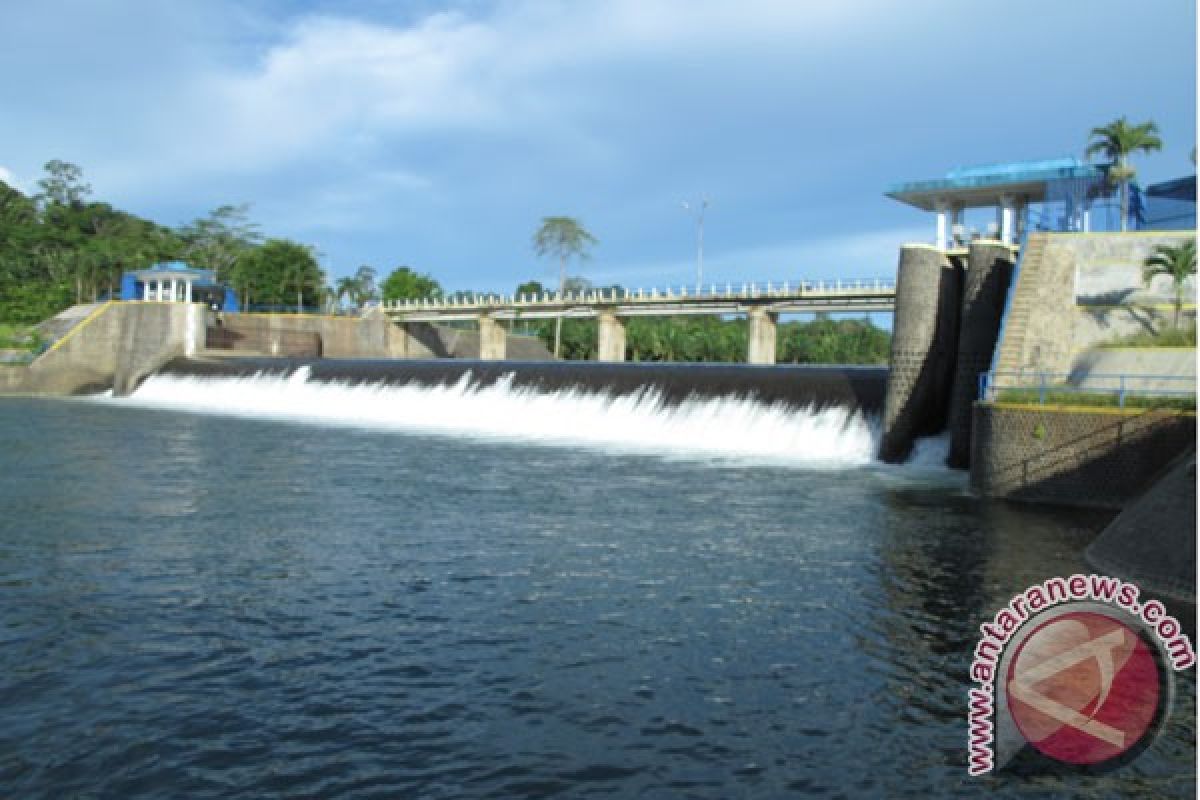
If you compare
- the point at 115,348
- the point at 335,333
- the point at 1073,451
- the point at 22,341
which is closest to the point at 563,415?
the point at 1073,451

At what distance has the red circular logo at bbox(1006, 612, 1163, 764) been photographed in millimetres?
7801

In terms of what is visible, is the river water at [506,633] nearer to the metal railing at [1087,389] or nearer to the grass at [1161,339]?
the metal railing at [1087,389]

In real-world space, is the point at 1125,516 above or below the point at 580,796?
above

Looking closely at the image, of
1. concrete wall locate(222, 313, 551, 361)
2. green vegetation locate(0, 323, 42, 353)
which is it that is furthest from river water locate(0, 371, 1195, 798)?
concrete wall locate(222, 313, 551, 361)

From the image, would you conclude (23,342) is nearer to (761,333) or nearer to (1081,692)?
(761,333)

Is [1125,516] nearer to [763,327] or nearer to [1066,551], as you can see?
[1066,551]

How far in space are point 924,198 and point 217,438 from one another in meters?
34.3

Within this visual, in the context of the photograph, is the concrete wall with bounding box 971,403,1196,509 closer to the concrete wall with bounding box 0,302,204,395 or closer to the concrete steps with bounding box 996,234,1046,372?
the concrete steps with bounding box 996,234,1046,372

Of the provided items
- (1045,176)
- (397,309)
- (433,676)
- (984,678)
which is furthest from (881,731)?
(397,309)

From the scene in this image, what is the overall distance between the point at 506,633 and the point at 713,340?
95.3 meters

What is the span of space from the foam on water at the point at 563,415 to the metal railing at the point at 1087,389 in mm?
5316

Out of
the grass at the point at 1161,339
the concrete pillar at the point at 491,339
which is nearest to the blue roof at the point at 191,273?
the concrete pillar at the point at 491,339

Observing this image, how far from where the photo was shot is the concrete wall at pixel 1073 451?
18.6 metres

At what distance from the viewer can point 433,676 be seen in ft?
29.7
